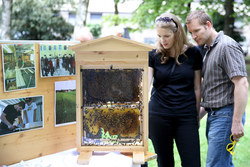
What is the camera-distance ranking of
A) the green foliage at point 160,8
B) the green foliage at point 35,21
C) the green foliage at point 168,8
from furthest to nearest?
the green foliage at point 35,21 < the green foliage at point 168,8 < the green foliage at point 160,8

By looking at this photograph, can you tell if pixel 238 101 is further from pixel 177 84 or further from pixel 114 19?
pixel 114 19

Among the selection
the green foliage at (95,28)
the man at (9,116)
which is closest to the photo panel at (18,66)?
the man at (9,116)

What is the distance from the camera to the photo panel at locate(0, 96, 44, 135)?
185 centimetres

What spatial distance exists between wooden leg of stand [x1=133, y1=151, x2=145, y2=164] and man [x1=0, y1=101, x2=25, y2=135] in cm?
87

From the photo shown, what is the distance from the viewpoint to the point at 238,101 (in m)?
1.95

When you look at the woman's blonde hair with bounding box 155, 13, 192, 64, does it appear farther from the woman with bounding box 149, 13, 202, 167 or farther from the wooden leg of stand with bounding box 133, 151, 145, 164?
the wooden leg of stand with bounding box 133, 151, 145, 164

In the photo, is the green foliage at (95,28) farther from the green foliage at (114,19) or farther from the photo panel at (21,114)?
the photo panel at (21,114)

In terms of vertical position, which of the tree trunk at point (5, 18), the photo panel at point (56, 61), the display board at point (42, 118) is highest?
the tree trunk at point (5, 18)

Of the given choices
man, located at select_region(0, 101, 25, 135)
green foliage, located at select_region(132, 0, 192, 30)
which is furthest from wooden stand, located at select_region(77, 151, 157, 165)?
green foliage, located at select_region(132, 0, 192, 30)

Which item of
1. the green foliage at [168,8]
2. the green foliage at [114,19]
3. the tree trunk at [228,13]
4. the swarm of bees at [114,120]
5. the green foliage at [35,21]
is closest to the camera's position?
the swarm of bees at [114,120]

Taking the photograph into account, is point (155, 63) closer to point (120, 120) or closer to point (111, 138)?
point (120, 120)

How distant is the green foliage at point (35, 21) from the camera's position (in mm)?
16172

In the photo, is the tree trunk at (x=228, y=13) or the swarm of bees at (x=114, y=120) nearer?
the swarm of bees at (x=114, y=120)

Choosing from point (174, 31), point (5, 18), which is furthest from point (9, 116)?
point (5, 18)
